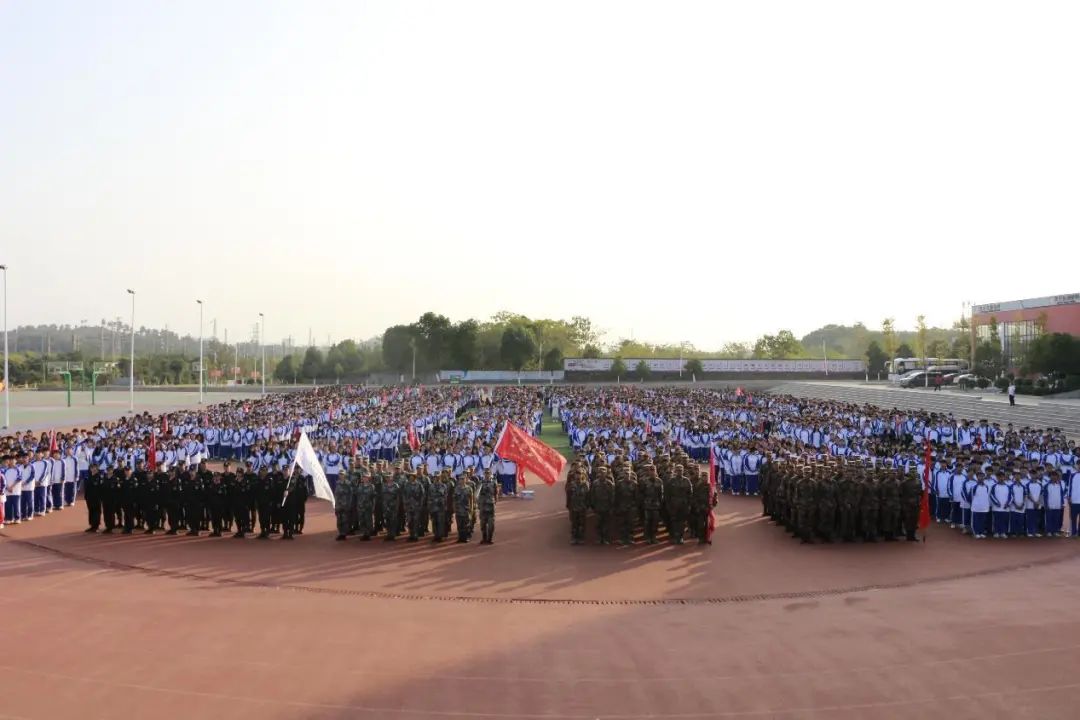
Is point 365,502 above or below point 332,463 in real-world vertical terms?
below

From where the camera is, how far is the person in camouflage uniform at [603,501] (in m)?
14.5

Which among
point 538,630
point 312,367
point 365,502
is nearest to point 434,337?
point 312,367

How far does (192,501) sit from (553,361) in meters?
63.4

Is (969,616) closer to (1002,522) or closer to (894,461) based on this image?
(1002,522)

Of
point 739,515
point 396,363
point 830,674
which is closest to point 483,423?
point 739,515

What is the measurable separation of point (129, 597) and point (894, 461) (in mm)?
15409

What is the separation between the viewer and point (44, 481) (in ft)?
56.9

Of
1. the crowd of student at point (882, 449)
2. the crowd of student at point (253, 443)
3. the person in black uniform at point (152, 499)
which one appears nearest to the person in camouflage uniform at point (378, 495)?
the crowd of student at point (253, 443)

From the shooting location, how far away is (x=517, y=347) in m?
76.2

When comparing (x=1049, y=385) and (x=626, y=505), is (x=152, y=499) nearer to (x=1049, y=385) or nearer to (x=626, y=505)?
(x=626, y=505)

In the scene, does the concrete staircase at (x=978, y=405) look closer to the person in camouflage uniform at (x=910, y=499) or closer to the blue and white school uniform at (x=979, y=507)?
the blue and white school uniform at (x=979, y=507)

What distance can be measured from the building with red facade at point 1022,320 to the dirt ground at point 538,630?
1845 inches

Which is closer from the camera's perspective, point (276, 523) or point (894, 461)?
point (276, 523)

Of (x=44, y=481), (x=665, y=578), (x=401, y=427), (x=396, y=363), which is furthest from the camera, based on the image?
(x=396, y=363)
